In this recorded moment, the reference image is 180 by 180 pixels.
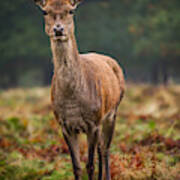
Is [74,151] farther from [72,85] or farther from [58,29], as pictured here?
[58,29]

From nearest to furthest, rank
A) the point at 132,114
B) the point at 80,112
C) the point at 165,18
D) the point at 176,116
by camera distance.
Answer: the point at 80,112, the point at 176,116, the point at 132,114, the point at 165,18

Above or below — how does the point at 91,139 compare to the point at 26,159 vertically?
above

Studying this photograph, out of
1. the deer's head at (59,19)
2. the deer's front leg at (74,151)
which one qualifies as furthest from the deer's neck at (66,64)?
the deer's front leg at (74,151)

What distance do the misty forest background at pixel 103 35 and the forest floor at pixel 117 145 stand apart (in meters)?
9.12

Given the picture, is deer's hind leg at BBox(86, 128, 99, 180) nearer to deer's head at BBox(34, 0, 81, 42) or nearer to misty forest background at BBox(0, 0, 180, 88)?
deer's head at BBox(34, 0, 81, 42)

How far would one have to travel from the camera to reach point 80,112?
437 centimetres

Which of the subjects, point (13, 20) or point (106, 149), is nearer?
point (106, 149)

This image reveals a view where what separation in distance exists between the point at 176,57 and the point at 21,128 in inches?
559

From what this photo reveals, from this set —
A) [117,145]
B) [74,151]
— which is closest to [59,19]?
[74,151]

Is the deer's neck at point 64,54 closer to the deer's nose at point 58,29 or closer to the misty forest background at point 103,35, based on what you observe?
the deer's nose at point 58,29

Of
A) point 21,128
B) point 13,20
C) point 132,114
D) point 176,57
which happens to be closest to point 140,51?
point 176,57

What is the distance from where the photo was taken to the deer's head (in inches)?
161

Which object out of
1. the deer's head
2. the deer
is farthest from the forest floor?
the deer's head

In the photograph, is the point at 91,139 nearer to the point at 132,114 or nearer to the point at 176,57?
the point at 132,114
